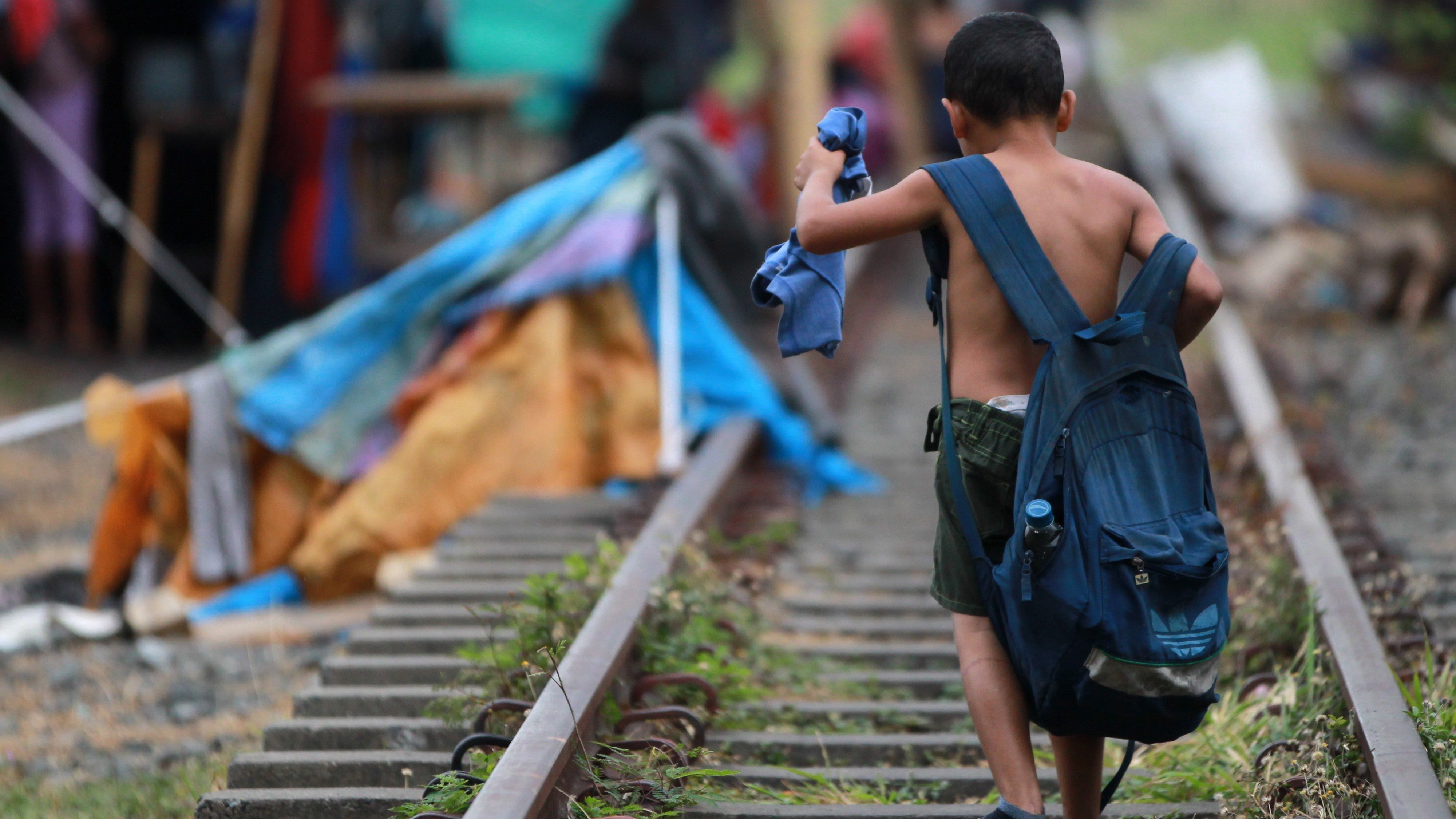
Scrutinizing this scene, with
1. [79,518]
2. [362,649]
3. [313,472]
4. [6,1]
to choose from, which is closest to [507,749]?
[362,649]

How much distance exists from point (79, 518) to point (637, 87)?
549 cm

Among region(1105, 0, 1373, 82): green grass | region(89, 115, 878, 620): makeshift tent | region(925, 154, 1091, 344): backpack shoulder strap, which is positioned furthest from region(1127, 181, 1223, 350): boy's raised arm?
region(1105, 0, 1373, 82): green grass

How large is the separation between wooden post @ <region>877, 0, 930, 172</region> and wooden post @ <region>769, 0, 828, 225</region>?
9.35 feet

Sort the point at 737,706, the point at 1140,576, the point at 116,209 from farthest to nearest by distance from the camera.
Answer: the point at 116,209
the point at 737,706
the point at 1140,576

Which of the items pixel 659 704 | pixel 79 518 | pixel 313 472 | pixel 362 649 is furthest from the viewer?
pixel 79 518

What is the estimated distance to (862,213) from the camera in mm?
2600

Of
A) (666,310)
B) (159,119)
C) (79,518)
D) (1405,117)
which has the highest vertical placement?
(1405,117)

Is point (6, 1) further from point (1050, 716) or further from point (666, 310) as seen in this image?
point (1050, 716)

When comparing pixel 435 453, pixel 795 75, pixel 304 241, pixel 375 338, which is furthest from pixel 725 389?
pixel 304 241

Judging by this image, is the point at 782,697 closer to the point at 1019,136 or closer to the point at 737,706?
the point at 737,706

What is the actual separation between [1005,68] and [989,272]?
1.14 feet

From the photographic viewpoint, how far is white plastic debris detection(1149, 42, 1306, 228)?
12.0 m

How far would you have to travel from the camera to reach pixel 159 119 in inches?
425

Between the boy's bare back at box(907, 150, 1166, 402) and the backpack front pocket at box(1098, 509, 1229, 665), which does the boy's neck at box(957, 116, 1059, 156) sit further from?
the backpack front pocket at box(1098, 509, 1229, 665)
